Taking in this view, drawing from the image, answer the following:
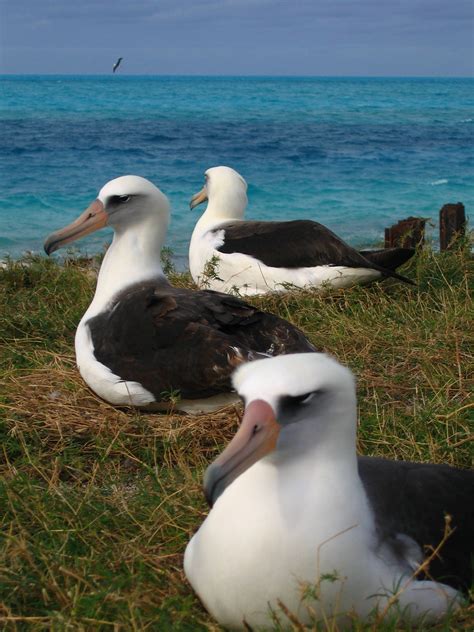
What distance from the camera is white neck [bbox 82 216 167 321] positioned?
510cm

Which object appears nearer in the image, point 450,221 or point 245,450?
point 245,450

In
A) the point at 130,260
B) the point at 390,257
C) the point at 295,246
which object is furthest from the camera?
the point at 295,246

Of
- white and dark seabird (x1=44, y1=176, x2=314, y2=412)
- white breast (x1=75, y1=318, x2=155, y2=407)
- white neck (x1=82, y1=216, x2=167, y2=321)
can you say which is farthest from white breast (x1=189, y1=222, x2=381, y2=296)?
white breast (x1=75, y1=318, x2=155, y2=407)

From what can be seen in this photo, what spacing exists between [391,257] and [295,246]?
674mm

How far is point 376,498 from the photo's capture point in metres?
2.73

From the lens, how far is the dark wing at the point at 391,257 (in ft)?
21.2

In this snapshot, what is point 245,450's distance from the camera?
2.36 metres

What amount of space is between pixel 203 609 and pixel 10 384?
2.29 metres

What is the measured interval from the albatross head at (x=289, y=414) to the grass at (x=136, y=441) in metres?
0.48

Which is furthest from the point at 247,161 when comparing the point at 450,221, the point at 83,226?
the point at 83,226

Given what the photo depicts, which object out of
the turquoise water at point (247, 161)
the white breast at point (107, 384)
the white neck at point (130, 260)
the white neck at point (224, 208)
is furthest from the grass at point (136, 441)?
the turquoise water at point (247, 161)

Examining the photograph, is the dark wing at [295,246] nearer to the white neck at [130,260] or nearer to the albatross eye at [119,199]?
the white neck at [130,260]

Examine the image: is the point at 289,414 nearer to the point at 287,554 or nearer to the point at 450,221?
the point at 287,554

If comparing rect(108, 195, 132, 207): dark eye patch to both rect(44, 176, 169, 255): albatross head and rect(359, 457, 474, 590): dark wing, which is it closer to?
rect(44, 176, 169, 255): albatross head
